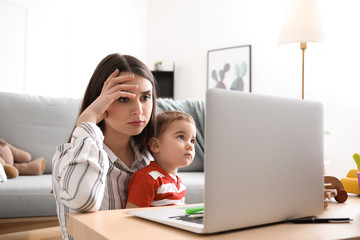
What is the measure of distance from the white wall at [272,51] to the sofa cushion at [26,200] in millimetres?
2428

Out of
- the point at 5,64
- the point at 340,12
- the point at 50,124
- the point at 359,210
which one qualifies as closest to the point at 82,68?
the point at 5,64

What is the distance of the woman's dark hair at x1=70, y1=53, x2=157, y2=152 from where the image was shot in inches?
43.1

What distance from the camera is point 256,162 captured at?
608 mm

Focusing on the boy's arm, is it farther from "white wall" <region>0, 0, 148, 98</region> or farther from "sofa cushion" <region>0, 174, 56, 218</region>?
"white wall" <region>0, 0, 148, 98</region>

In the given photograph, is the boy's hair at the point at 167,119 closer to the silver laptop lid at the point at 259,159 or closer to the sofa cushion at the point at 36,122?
the silver laptop lid at the point at 259,159

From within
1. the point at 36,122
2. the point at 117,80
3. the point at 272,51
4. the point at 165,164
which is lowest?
the point at 165,164

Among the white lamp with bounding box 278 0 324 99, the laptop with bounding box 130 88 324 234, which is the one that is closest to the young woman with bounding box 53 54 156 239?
the laptop with bounding box 130 88 324 234

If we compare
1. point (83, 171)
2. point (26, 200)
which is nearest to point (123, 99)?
point (83, 171)

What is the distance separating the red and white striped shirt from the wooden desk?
0.24 m

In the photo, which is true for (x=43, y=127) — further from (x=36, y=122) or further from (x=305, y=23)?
(x=305, y=23)

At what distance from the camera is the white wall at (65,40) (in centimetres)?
429

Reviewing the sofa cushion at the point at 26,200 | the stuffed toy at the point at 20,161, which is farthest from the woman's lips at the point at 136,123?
the stuffed toy at the point at 20,161

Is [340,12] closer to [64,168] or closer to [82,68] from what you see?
[82,68]

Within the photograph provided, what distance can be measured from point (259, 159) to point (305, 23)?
237cm
